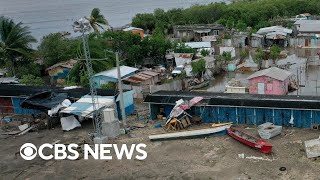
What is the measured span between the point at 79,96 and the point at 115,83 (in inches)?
218

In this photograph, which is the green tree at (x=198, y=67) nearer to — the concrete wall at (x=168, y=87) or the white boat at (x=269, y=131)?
the concrete wall at (x=168, y=87)

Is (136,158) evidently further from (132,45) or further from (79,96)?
(132,45)

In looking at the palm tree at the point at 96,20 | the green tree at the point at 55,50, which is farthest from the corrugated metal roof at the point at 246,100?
the green tree at the point at 55,50

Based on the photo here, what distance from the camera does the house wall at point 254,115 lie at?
21.8 m

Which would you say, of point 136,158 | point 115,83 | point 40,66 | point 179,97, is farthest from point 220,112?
point 40,66

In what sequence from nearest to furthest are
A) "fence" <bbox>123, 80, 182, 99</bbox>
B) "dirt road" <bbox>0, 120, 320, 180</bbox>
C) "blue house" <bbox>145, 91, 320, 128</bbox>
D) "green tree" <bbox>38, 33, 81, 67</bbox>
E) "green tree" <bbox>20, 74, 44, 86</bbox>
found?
"dirt road" <bbox>0, 120, 320, 180</bbox>, "blue house" <bbox>145, 91, 320, 128</bbox>, "fence" <bbox>123, 80, 182, 99</bbox>, "green tree" <bbox>20, 74, 44, 86</bbox>, "green tree" <bbox>38, 33, 81, 67</bbox>

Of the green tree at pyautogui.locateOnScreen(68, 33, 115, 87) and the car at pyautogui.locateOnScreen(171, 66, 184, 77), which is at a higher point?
the green tree at pyautogui.locateOnScreen(68, 33, 115, 87)

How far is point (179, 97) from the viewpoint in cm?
2520

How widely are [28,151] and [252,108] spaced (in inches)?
494

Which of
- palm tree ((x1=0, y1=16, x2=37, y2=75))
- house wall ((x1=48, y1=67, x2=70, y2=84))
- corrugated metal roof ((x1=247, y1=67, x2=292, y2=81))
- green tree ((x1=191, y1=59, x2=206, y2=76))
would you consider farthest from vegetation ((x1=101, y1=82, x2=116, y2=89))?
corrugated metal roof ((x1=247, y1=67, x2=292, y2=81))

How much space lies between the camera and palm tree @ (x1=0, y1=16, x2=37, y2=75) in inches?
1438

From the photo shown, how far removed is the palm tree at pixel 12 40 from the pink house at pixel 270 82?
67.4 feet

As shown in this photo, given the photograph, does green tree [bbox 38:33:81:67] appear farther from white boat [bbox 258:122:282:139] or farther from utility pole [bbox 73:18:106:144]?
white boat [bbox 258:122:282:139]

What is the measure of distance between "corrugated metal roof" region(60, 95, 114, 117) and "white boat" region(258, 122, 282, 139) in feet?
29.8
